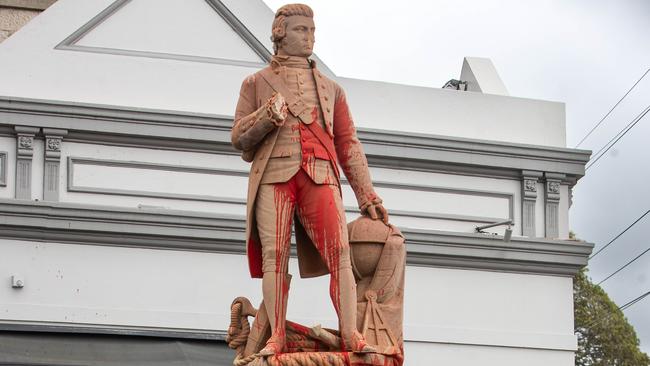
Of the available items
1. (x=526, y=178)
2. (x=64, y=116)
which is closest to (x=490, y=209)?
(x=526, y=178)

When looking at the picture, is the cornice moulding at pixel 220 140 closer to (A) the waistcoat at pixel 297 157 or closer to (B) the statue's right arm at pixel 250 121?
(B) the statue's right arm at pixel 250 121

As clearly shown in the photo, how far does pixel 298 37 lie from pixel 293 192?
1144mm

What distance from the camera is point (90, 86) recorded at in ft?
70.6

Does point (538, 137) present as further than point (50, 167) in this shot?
Yes

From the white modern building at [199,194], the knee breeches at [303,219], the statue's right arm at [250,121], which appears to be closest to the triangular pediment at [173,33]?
the white modern building at [199,194]

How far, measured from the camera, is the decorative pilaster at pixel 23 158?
2084 cm

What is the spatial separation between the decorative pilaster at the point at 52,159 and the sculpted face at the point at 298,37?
7517 millimetres

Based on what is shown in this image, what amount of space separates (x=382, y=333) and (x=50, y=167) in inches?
328

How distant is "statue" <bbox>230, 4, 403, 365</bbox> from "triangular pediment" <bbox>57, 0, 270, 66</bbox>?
8052 mm

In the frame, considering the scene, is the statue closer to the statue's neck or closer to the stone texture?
the statue's neck

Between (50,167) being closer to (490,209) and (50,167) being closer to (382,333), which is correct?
(490,209)

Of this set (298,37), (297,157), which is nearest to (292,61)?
(298,37)

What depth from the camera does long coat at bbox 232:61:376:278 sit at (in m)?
13.6

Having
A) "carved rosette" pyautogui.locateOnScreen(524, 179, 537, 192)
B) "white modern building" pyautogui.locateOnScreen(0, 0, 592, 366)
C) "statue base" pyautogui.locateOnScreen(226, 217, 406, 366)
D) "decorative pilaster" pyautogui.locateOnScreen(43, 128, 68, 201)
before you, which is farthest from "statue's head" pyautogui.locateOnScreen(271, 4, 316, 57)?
"carved rosette" pyautogui.locateOnScreen(524, 179, 537, 192)
